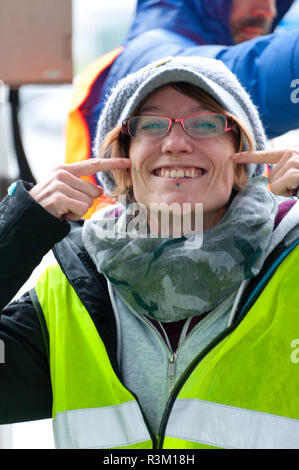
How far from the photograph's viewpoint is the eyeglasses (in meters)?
1.21

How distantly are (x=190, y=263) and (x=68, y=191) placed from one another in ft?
0.88

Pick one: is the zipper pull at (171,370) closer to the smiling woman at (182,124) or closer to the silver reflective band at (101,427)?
the silver reflective band at (101,427)

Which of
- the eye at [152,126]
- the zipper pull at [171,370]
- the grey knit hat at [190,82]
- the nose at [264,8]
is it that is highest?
the nose at [264,8]

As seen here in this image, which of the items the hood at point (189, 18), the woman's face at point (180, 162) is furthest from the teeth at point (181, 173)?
the hood at point (189, 18)

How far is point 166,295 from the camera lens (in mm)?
1198

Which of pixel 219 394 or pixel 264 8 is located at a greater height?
pixel 264 8

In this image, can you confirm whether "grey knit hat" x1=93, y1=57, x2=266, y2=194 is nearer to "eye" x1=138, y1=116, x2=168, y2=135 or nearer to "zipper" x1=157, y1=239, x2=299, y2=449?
"eye" x1=138, y1=116, x2=168, y2=135

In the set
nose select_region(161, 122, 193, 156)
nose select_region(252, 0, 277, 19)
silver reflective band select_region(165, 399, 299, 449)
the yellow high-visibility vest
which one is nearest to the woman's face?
nose select_region(161, 122, 193, 156)

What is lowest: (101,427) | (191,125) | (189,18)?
(101,427)

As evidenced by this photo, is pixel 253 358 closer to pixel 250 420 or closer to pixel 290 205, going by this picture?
pixel 250 420

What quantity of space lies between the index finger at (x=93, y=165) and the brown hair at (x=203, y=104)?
85mm

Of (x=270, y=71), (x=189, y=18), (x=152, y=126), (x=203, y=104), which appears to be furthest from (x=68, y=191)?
(x=189, y=18)

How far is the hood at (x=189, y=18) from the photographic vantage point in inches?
98.7

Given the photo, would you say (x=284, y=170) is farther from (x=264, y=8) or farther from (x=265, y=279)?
(x=264, y=8)
